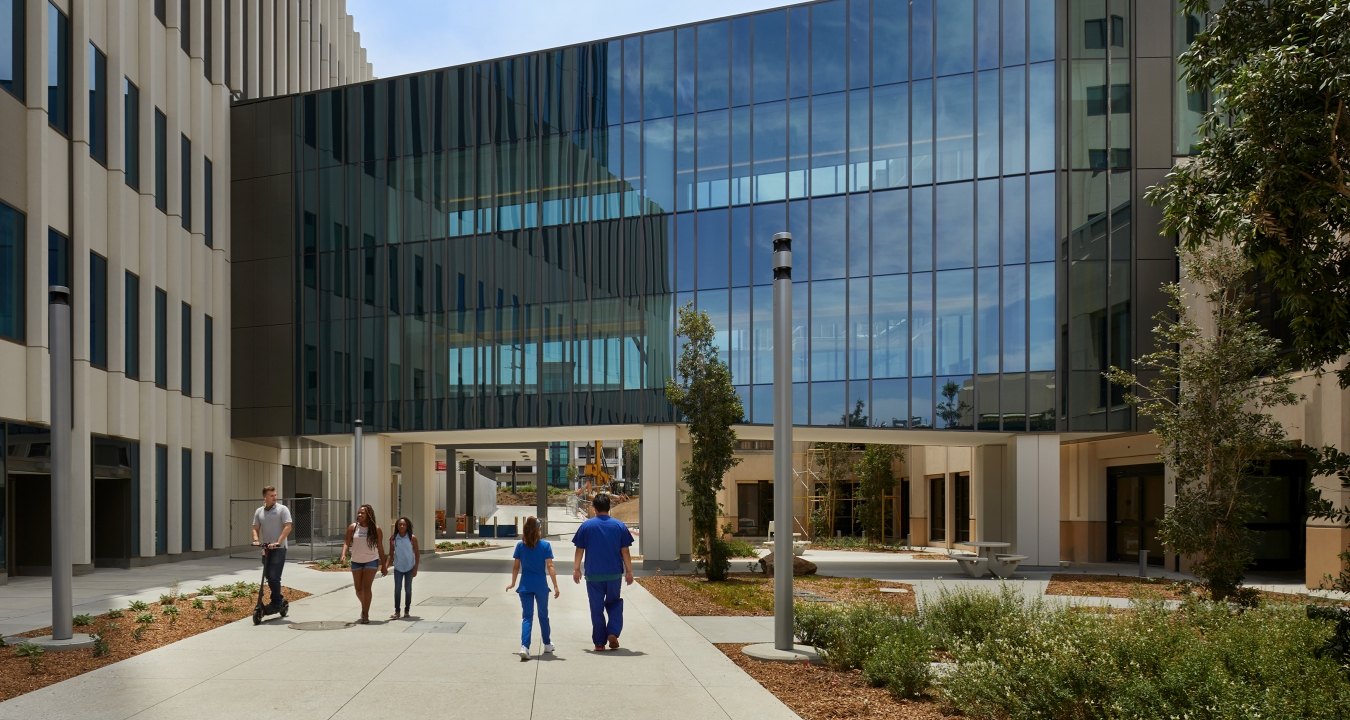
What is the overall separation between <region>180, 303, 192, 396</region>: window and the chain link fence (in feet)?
13.8

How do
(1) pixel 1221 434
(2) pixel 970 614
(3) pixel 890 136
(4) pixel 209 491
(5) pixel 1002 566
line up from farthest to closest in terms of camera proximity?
(4) pixel 209 491
(3) pixel 890 136
(5) pixel 1002 566
(1) pixel 1221 434
(2) pixel 970 614

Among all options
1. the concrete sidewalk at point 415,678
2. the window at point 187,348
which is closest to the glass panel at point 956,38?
the concrete sidewalk at point 415,678

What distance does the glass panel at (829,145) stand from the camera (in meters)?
30.2

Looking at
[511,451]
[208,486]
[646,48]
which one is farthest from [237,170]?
[511,451]

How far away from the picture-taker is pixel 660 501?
30531 millimetres

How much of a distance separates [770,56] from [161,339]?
60.9ft

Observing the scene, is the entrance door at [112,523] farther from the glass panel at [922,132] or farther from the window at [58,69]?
the glass panel at [922,132]

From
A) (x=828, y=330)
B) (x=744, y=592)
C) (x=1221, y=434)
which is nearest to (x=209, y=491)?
(x=828, y=330)

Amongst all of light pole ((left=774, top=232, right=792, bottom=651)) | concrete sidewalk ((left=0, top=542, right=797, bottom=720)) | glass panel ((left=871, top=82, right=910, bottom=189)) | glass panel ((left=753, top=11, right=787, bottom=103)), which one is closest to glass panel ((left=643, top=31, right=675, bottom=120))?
glass panel ((left=753, top=11, right=787, bottom=103))

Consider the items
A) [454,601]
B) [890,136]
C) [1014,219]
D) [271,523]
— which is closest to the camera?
[271,523]

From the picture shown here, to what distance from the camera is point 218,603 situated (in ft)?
57.5

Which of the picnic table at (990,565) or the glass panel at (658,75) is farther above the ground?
the glass panel at (658,75)

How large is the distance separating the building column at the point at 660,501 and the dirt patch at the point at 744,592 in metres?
3.51

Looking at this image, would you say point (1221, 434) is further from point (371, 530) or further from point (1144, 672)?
point (371, 530)
